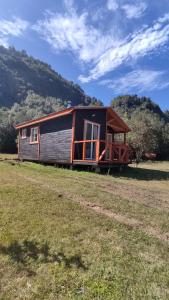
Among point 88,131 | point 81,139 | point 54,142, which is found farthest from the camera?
point 54,142

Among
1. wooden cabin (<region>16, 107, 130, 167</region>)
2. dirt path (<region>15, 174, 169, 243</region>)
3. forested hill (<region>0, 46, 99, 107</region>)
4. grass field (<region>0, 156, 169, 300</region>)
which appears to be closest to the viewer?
grass field (<region>0, 156, 169, 300</region>)

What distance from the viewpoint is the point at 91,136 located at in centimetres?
1351

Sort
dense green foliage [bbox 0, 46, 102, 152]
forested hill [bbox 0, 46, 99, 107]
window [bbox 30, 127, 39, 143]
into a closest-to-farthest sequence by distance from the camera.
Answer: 1. window [bbox 30, 127, 39, 143]
2. dense green foliage [bbox 0, 46, 102, 152]
3. forested hill [bbox 0, 46, 99, 107]

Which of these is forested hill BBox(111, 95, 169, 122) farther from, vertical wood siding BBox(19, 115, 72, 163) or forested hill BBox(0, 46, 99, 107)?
vertical wood siding BBox(19, 115, 72, 163)

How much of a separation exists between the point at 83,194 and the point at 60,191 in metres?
0.66

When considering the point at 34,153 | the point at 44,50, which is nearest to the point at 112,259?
the point at 34,153

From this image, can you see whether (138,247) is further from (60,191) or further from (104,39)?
(104,39)

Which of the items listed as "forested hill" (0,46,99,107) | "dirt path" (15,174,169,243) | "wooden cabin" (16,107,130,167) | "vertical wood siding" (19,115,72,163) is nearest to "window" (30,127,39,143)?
"vertical wood siding" (19,115,72,163)

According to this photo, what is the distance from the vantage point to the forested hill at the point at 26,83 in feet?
275

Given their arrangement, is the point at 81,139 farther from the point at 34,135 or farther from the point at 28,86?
the point at 28,86

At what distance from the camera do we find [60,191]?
22.0 ft

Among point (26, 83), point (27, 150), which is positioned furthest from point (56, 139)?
point (26, 83)

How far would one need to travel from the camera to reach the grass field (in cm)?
270

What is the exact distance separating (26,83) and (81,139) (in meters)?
86.1
